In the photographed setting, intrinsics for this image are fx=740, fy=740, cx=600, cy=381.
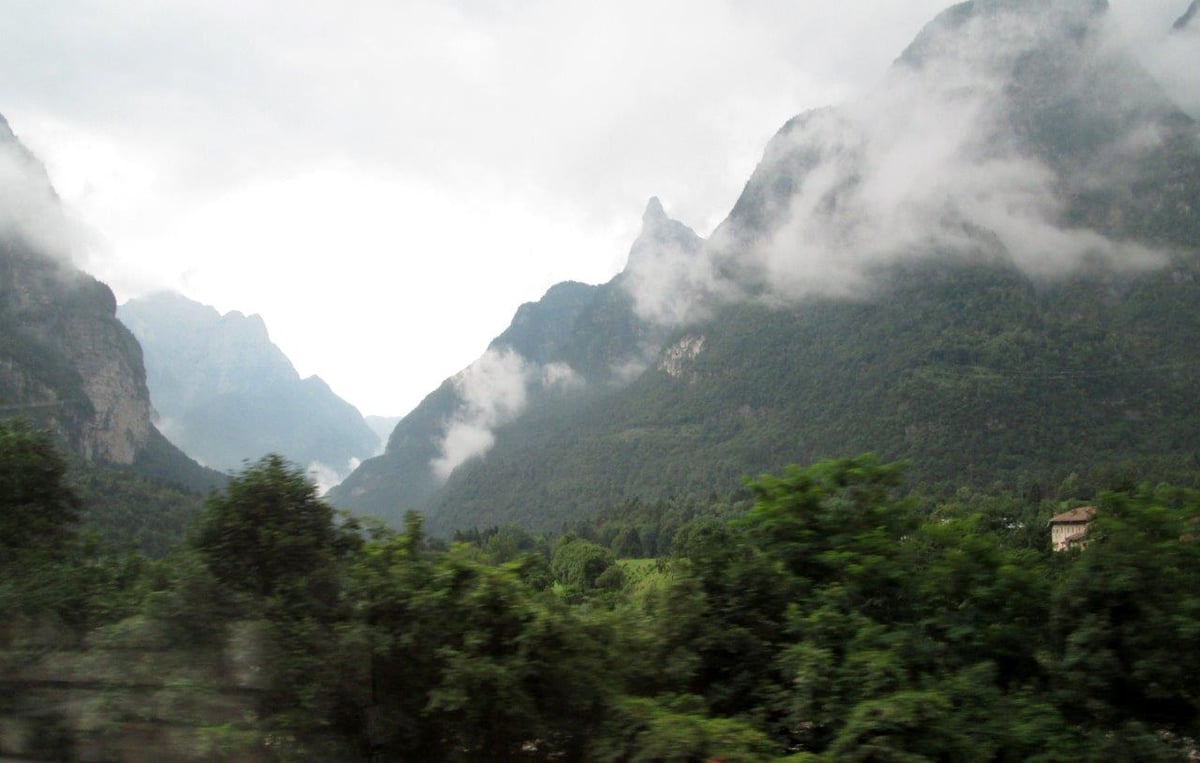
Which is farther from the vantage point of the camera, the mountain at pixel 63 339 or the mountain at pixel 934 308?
the mountain at pixel 934 308

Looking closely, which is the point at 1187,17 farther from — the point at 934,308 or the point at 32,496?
the point at 32,496

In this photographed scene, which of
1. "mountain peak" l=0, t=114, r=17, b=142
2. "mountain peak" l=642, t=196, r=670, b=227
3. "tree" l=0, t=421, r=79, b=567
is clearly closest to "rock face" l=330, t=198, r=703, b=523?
"mountain peak" l=642, t=196, r=670, b=227

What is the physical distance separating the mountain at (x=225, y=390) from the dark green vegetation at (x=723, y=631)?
A: 139339 millimetres

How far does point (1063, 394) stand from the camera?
6612 cm

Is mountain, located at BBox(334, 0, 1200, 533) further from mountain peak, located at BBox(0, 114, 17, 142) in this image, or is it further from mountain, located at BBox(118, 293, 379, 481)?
mountain peak, located at BBox(0, 114, 17, 142)

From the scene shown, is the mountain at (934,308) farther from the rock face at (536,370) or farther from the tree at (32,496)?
the tree at (32,496)

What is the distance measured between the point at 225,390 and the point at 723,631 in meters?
184

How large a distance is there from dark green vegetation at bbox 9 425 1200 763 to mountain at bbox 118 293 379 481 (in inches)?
5486

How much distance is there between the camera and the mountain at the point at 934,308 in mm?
65562

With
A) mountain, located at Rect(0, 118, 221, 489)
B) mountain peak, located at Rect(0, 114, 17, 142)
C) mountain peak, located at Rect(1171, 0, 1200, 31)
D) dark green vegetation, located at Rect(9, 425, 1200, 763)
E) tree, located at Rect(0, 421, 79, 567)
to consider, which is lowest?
dark green vegetation, located at Rect(9, 425, 1200, 763)

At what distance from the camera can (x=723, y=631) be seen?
428 cm

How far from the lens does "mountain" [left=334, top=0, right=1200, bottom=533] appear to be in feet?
215

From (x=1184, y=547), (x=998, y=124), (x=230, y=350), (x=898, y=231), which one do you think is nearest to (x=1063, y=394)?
(x=898, y=231)

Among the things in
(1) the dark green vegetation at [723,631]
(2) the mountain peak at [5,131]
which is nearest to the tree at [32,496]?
(1) the dark green vegetation at [723,631]
